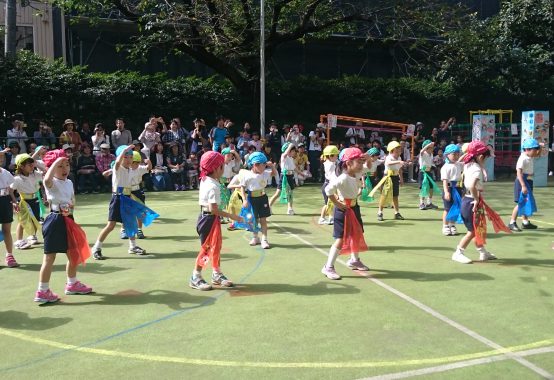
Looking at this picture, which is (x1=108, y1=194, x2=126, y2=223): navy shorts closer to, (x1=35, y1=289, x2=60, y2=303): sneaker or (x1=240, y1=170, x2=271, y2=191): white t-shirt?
(x1=240, y1=170, x2=271, y2=191): white t-shirt

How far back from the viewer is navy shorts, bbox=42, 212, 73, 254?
6492 mm

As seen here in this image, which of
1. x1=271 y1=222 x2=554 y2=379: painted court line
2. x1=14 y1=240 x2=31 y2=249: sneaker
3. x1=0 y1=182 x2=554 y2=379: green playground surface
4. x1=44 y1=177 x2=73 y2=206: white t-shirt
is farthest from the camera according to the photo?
x1=14 y1=240 x2=31 y2=249: sneaker

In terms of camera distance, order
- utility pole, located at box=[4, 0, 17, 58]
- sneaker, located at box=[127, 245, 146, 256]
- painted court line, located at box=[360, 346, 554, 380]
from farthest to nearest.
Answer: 1. utility pole, located at box=[4, 0, 17, 58]
2. sneaker, located at box=[127, 245, 146, 256]
3. painted court line, located at box=[360, 346, 554, 380]

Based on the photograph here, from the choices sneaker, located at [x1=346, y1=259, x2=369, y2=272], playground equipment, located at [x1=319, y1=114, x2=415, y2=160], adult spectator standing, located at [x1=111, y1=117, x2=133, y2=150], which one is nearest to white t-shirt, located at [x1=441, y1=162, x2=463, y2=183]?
sneaker, located at [x1=346, y1=259, x2=369, y2=272]

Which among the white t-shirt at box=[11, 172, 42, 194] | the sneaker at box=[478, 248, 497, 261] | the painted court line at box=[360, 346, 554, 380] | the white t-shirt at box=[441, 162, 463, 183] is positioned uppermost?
the white t-shirt at box=[441, 162, 463, 183]

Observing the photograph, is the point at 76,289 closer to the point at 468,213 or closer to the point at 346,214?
the point at 346,214

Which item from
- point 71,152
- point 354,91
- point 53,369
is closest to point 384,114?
point 354,91

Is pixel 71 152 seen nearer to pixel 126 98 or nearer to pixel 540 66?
pixel 126 98

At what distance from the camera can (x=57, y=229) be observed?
655 centimetres

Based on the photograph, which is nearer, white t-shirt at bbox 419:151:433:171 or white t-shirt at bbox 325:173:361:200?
white t-shirt at bbox 325:173:361:200

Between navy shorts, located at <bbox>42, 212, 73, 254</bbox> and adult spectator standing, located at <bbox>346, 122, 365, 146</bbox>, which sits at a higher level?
adult spectator standing, located at <bbox>346, 122, 365, 146</bbox>

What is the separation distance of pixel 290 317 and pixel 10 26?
1776 cm

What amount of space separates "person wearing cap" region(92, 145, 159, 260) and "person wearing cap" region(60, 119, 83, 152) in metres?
8.89

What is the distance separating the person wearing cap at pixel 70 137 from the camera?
56.6 ft
